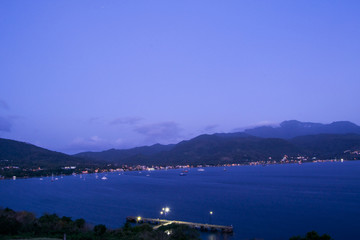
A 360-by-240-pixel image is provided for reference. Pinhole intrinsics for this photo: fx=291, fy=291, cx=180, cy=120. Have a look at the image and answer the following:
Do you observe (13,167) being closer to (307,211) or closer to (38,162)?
(38,162)

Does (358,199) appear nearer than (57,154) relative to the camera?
Yes

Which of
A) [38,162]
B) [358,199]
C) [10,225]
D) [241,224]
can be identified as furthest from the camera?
[38,162]

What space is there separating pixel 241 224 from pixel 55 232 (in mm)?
22772

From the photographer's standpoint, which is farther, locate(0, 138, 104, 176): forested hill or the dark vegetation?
locate(0, 138, 104, 176): forested hill

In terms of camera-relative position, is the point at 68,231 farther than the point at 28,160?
No

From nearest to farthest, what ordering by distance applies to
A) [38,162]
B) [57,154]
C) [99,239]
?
[99,239] → [38,162] → [57,154]

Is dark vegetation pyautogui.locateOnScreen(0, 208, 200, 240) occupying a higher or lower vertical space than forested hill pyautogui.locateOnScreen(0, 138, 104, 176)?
lower

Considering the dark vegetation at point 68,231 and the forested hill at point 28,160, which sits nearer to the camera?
the dark vegetation at point 68,231

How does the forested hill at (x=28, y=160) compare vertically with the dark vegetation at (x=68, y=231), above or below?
above

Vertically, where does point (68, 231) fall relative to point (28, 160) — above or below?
below

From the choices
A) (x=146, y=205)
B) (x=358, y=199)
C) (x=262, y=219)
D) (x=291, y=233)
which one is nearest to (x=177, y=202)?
(x=146, y=205)

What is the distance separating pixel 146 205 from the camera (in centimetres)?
5278

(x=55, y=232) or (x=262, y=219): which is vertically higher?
(x=55, y=232)

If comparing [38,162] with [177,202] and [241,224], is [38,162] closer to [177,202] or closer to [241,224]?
[177,202]
